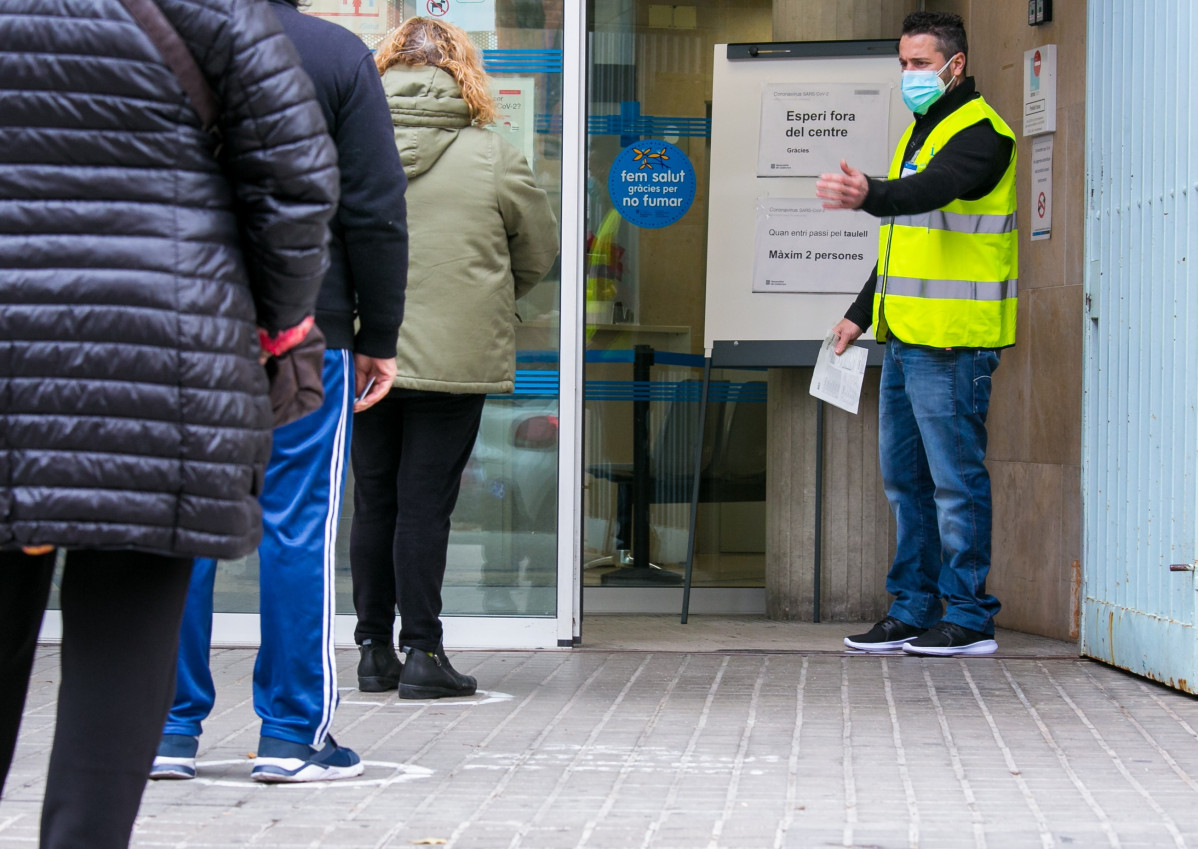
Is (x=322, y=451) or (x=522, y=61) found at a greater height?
(x=522, y=61)

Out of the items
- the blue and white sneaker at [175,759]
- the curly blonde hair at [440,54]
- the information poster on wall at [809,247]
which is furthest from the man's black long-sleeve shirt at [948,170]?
the blue and white sneaker at [175,759]

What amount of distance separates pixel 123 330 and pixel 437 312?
2.52 metres

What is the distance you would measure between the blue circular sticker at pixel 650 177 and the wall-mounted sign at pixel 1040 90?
1.51 m

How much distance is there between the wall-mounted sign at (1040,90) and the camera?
6.01m

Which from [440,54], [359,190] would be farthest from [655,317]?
[359,190]

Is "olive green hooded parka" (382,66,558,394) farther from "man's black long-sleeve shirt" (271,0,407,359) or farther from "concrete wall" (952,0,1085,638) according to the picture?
"concrete wall" (952,0,1085,638)

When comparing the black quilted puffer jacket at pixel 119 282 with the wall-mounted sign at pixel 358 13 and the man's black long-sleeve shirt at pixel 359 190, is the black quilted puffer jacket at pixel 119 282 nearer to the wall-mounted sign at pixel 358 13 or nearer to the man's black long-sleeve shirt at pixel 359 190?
the man's black long-sleeve shirt at pixel 359 190

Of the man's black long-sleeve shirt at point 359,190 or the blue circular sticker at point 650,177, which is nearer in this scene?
the man's black long-sleeve shirt at point 359,190

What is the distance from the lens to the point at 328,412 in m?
3.55

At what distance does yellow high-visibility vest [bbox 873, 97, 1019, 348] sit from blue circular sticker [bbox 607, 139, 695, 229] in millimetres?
1567

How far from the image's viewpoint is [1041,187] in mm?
6117

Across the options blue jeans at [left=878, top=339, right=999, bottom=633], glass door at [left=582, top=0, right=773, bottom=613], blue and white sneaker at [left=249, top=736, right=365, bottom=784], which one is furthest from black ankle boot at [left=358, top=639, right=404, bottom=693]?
glass door at [left=582, top=0, right=773, bottom=613]

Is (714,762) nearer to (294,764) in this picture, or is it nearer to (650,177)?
(294,764)

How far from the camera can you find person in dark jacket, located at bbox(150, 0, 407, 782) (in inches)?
138
